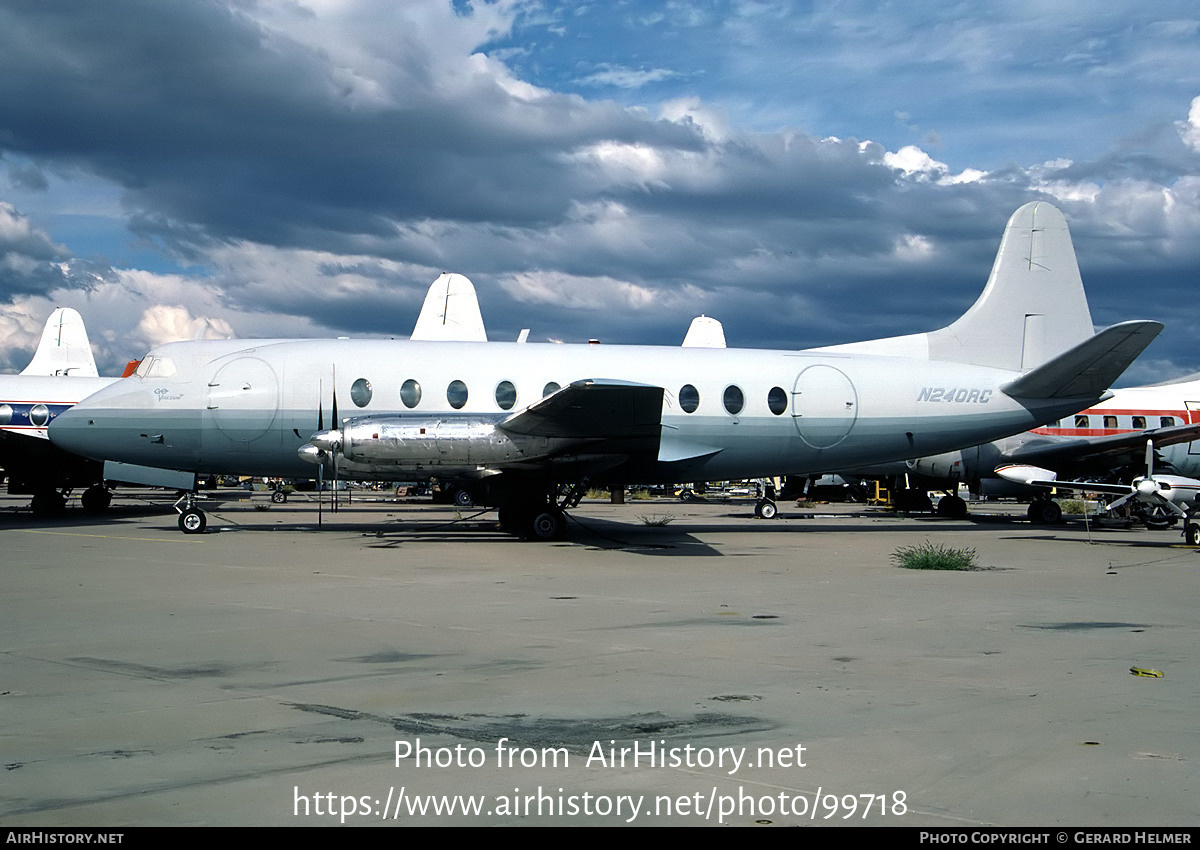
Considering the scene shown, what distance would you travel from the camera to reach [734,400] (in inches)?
850

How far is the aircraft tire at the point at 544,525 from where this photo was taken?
795 inches

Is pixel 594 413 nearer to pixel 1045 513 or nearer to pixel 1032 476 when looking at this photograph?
pixel 1032 476

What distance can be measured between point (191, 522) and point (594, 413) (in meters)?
9.37

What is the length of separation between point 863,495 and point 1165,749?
172ft

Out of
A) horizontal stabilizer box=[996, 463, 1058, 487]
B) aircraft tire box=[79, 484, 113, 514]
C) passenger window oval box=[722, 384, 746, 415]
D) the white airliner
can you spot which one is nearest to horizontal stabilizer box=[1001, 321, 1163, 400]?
the white airliner

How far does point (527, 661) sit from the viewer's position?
26.2ft

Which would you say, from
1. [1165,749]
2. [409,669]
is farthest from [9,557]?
[1165,749]

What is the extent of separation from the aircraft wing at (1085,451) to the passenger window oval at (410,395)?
19.0m

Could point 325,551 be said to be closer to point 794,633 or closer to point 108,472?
point 108,472

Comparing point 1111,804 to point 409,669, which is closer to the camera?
point 1111,804

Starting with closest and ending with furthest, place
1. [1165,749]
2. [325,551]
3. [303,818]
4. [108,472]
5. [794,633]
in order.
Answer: [303,818] → [1165,749] → [794,633] → [325,551] → [108,472]

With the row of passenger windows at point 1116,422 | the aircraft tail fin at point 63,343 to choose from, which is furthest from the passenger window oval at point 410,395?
the aircraft tail fin at point 63,343

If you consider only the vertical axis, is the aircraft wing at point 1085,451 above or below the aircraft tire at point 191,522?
above

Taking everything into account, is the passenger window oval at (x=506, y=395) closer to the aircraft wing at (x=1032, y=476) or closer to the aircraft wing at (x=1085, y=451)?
the aircraft wing at (x=1032, y=476)
